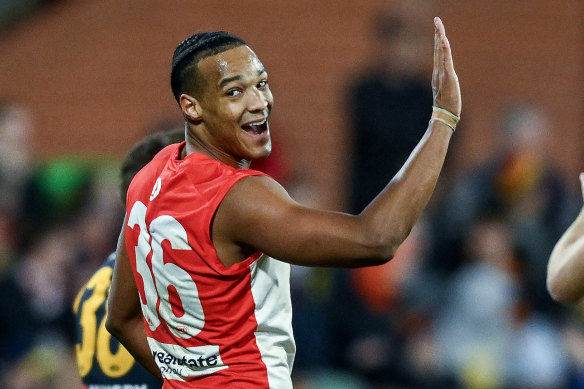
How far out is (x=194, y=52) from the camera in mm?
2893

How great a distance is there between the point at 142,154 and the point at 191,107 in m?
Answer: 0.84

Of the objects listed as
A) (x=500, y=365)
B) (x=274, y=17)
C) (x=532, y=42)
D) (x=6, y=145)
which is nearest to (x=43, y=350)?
(x=6, y=145)

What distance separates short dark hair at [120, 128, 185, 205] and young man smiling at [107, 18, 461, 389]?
1.95ft

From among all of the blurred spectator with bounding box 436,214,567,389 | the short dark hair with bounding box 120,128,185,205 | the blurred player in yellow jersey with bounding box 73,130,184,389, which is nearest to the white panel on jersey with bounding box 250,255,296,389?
the blurred player in yellow jersey with bounding box 73,130,184,389

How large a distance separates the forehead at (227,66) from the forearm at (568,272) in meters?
1.10

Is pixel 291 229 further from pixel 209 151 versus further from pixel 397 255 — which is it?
pixel 397 255

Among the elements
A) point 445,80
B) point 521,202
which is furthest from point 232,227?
point 521,202

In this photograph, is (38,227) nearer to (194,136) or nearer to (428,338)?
(428,338)

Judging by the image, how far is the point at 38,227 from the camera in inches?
312

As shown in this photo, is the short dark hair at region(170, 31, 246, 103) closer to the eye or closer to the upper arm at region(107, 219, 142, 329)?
the eye

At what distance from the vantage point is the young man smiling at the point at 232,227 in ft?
8.64

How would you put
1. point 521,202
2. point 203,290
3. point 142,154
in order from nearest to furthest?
point 203,290 < point 142,154 < point 521,202

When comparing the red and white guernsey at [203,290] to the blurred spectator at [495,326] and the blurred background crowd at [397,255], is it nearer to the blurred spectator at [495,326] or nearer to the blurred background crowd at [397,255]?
the blurred background crowd at [397,255]

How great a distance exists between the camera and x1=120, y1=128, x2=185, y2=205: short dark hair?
3707 mm
